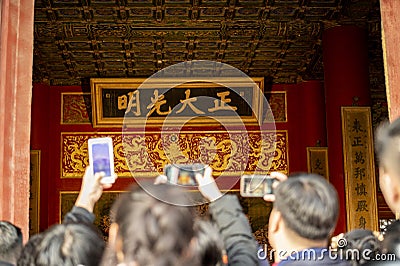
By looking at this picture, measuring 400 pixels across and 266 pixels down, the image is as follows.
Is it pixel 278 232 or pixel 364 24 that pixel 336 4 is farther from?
pixel 278 232

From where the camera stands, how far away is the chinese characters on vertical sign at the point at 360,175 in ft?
23.8

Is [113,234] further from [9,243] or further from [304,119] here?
[304,119]

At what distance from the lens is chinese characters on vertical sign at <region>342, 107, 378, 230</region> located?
7.24 m

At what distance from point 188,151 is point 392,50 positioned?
5856 millimetres

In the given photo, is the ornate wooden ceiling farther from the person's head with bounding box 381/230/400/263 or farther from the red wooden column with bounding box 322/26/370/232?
the person's head with bounding box 381/230/400/263

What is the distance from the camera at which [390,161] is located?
1.64m

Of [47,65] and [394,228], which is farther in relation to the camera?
[47,65]

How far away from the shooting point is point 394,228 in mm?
1705

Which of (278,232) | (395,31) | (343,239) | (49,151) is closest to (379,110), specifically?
(49,151)

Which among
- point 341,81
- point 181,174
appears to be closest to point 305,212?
point 181,174

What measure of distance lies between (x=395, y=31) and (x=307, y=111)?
5396 millimetres

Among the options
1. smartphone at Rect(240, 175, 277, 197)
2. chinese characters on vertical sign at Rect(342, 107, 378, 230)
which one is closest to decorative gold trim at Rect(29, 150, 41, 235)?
chinese characters on vertical sign at Rect(342, 107, 378, 230)

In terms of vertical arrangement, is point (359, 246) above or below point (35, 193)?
below

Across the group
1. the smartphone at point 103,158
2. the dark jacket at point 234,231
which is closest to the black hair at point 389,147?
the dark jacket at point 234,231
